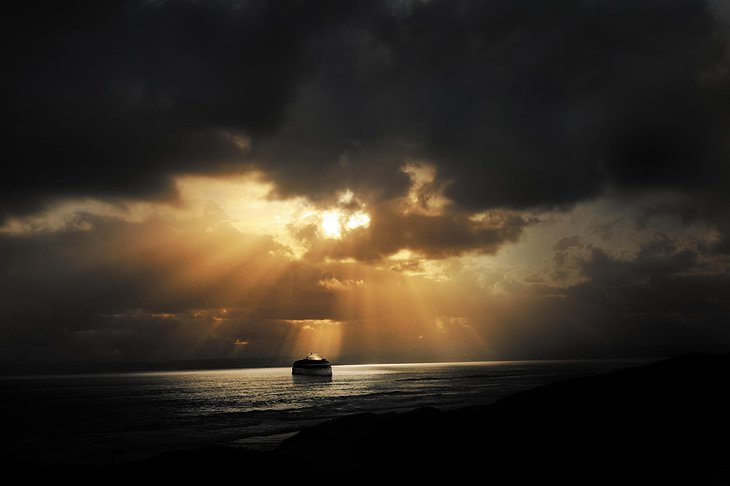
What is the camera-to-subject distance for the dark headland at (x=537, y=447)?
19.0m

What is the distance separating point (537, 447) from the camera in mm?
21953

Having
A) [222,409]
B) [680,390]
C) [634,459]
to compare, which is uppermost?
[680,390]

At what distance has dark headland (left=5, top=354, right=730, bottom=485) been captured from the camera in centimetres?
1903

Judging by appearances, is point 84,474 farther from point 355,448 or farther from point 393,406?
point 393,406

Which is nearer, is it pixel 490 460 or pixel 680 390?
pixel 490 460

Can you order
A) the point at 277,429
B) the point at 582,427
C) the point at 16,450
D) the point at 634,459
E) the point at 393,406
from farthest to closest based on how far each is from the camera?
the point at 393,406
the point at 277,429
the point at 16,450
the point at 582,427
the point at 634,459

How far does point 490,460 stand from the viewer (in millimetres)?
21422

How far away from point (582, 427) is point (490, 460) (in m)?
5.19

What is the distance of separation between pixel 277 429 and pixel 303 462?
2680 centimetres

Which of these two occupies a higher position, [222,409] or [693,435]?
[693,435]

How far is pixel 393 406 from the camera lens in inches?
2763

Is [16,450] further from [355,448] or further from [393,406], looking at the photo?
[393,406]

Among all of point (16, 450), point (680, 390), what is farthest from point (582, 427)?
point (16, 450)

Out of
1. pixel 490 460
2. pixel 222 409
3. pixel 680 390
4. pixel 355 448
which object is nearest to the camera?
pixel 490 460
